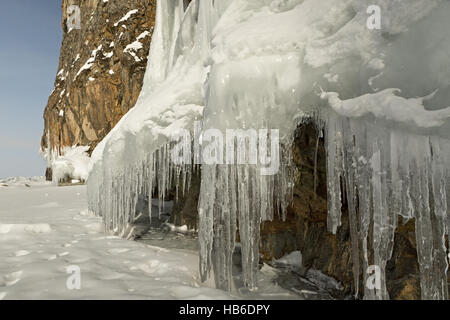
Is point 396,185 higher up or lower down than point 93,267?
higher up

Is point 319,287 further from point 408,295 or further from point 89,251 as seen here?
point 89,251

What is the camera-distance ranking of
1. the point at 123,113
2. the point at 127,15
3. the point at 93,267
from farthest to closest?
the point at 123,113 → the point at 127,15 → the point at 93,267

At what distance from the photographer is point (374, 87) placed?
236 cm

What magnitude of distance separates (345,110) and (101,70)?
51.0 ft

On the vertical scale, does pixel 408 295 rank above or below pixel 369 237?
below

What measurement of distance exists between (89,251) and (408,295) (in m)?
4.09

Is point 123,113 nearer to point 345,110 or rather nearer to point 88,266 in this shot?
point 88,266

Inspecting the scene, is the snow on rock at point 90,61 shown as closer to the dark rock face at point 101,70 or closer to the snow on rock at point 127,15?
the dark rock face at point 101,70

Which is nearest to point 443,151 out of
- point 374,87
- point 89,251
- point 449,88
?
point 449,88

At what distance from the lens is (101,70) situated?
1490 centimetres
